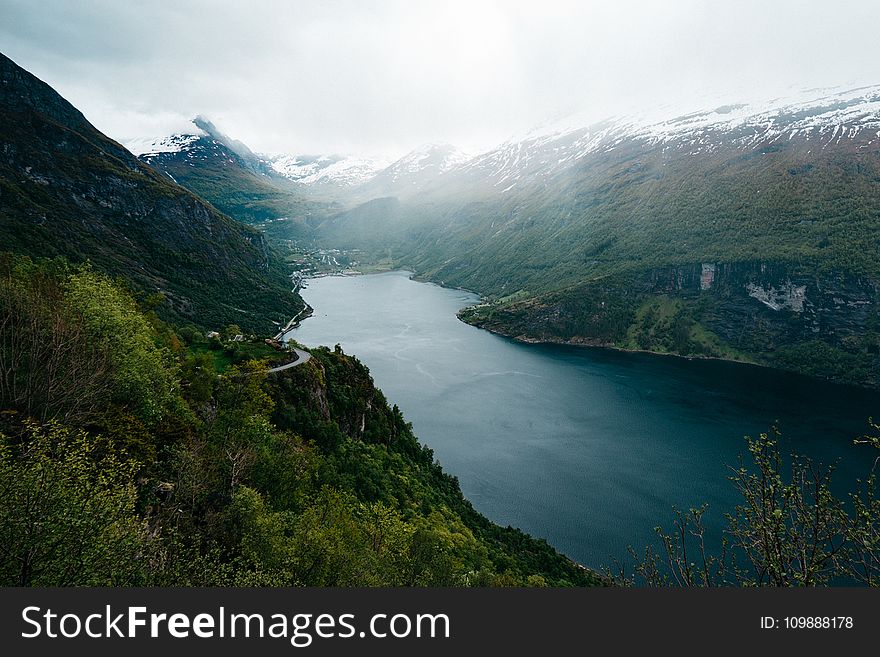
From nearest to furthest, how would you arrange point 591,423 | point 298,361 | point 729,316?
1. point 298,361
2. point 591,423
3. point 729,316

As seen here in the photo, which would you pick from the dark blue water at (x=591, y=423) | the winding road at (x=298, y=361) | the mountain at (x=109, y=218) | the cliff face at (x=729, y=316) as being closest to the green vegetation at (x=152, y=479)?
the winding road at (x=298, y=361)

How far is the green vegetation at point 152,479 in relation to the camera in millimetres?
11852

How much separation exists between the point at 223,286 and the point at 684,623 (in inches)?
6861

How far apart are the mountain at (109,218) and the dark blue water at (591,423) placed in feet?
102

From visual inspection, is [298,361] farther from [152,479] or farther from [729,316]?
[729,316]

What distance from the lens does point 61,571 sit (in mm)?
11539

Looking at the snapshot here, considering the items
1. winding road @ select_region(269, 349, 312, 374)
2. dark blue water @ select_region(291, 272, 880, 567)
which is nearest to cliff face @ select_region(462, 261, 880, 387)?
dark blue water @ select_region(291, 272, 880, 567)

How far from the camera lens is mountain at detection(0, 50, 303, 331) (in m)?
118

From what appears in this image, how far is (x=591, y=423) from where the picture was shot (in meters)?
98.5

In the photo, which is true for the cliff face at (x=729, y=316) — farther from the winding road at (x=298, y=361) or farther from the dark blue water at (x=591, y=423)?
the winding road at (x=298, y=361)

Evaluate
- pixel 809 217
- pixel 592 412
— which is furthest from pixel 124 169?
pixel 809 217

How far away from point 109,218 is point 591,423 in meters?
153

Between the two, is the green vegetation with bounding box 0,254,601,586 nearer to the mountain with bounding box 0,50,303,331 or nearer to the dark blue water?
the dark blue water

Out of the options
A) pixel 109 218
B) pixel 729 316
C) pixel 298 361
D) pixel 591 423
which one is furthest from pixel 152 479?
pixel 729 316
